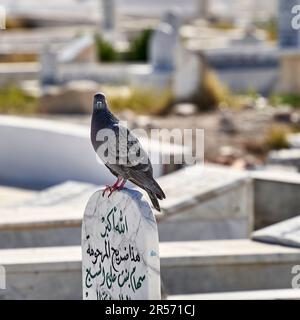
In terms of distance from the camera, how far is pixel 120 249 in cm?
599

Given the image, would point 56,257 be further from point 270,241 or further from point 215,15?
point 215,15

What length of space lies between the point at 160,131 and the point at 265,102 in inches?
148

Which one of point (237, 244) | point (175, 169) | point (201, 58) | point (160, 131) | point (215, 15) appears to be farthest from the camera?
point (215, 15)

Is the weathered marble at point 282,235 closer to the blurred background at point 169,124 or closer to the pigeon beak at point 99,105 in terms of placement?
the blurred background at point 169,124

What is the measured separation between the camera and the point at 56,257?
745cm

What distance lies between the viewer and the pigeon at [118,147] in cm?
596

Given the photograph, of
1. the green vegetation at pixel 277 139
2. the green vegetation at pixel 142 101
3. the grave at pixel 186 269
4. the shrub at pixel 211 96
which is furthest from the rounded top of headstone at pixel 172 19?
the grave at pixel 186 269

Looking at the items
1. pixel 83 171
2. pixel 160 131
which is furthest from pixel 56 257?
pixel 160 131

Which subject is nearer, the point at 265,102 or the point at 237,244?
the point at 237,244

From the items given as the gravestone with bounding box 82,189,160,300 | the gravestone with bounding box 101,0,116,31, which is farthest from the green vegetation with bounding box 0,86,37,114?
the gravestone with bounding box 101,0,116,31

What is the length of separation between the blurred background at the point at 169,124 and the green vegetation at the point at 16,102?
0.15 ft

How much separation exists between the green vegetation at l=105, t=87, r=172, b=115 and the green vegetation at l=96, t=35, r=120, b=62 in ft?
23.9

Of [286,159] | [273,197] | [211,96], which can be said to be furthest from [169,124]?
[273,197]

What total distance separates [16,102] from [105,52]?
826cm
